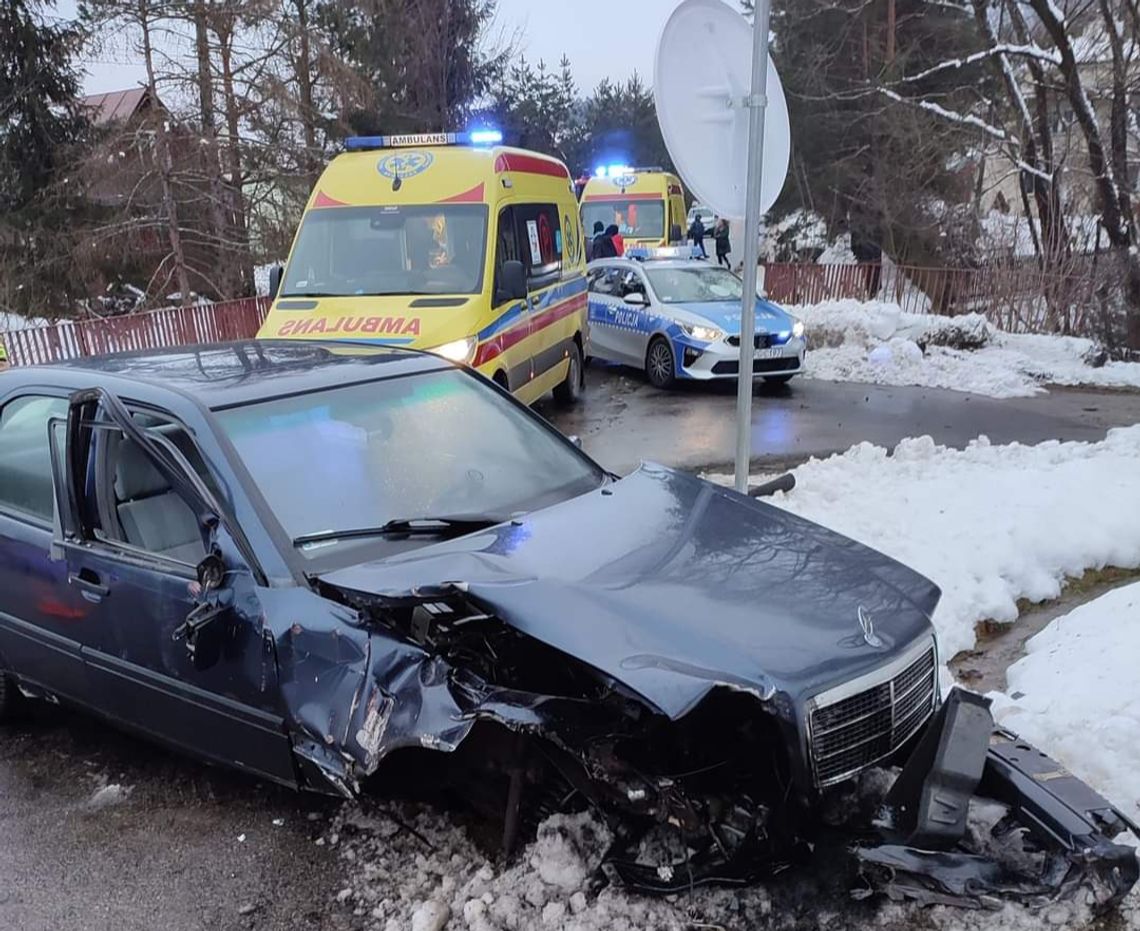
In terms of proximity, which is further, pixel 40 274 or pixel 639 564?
pixel 40 274

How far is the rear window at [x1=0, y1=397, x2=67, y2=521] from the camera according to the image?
3811mm

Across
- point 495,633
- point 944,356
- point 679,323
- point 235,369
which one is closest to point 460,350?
point 235,369

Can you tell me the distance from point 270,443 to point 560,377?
7.42 metres

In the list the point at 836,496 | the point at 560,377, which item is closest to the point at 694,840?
the point at 836,496

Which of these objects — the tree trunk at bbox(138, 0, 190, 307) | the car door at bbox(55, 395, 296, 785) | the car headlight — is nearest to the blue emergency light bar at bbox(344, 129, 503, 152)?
the car headlight

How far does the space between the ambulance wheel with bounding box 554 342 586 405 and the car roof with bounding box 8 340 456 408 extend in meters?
6.78

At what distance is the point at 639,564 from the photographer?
296 cm

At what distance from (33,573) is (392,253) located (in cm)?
513

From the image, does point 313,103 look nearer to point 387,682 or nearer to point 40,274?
point 40,274

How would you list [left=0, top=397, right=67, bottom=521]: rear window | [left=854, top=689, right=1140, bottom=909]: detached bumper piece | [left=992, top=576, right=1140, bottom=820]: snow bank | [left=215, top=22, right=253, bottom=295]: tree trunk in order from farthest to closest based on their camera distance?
[left=215, top=22, right=253, bottom=295]: tree trunk, [left=0, top=397, right=67, bottom=521]: rear window, [left=992, top=576, right=1140, bottom=820]: snow bank, [left=854, top=689, right=1140, bottom=909]: detached bumper piece

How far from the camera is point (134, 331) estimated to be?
13.1 metres

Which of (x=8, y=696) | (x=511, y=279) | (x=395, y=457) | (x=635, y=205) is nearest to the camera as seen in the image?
(x=395, y=457)

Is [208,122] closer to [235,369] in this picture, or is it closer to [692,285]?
[692,285]

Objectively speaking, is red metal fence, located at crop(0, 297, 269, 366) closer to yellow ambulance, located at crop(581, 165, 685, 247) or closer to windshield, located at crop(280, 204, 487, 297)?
windshield, located at crop(280, 204, 487, 297)
